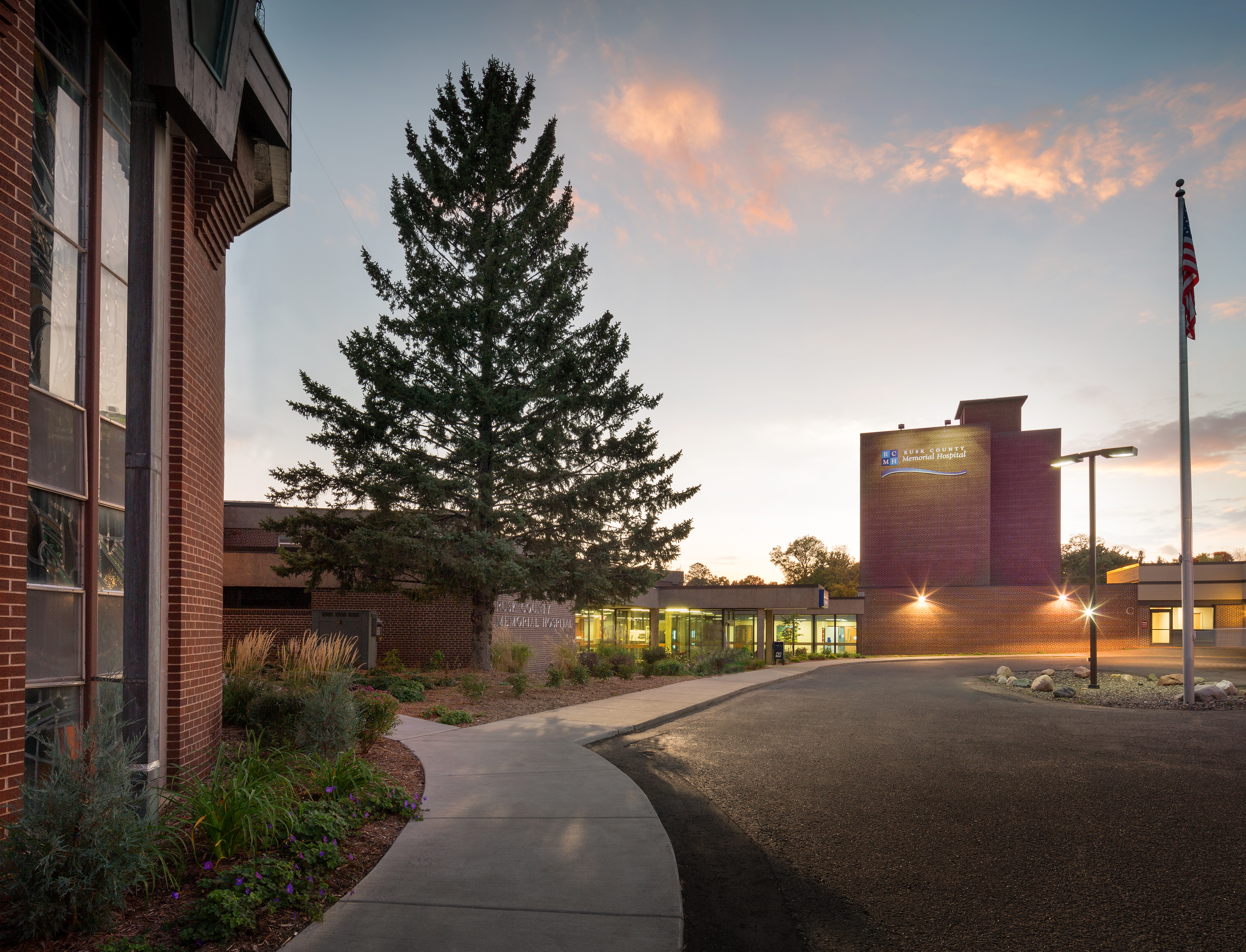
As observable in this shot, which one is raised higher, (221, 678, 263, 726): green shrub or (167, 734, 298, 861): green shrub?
(167, 734, 298, 861): green shrub

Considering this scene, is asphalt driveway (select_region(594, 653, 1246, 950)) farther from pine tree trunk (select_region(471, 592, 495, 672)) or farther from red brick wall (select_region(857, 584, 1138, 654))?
red brick wall (select_region(857, 584, 1138, 654))

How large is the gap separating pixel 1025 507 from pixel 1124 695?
4397cm

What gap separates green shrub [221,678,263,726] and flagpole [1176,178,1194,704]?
17.9 meters

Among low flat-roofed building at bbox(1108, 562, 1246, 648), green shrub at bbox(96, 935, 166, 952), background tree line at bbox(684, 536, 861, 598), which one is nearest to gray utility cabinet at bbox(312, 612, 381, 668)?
green shrub at bbox(96, 935, 166, 952)

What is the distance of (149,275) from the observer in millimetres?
6426

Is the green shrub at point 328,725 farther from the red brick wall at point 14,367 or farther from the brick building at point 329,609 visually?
the brick building at point 329,609

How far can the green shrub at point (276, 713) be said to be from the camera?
334 inches

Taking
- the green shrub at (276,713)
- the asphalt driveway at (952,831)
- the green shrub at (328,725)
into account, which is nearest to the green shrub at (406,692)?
the asphalt driveway at (952,831)

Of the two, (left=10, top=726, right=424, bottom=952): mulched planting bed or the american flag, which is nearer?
(left=10, top=726, right=424, bottom=952): mulched planting bed

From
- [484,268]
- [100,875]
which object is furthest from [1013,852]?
[484,268]

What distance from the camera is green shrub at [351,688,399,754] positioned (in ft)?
29.0

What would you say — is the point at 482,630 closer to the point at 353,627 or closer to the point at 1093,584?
the point at 353,627

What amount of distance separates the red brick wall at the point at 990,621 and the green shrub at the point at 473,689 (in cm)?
4125

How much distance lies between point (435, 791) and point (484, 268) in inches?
604
